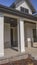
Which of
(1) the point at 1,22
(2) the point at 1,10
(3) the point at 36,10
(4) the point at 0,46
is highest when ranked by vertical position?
(3) the point at 36,10

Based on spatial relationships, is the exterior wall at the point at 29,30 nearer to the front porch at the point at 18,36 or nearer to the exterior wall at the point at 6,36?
the front porch at the point at 18,36

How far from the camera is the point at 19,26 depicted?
37.6 ft

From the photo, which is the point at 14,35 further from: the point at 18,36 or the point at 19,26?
the point at 19,26

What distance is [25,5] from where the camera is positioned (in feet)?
60.1

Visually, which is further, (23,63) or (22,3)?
(22,3)

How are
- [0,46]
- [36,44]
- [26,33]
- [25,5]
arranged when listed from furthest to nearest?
[25,5] → [26,33] → [36,44] → [0,46]

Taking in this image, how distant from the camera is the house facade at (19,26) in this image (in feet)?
31.2

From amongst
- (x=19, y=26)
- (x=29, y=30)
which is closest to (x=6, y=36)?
(x=19, y=26)

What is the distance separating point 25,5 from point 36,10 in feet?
10.4

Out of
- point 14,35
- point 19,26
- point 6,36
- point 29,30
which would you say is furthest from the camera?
point 14,35

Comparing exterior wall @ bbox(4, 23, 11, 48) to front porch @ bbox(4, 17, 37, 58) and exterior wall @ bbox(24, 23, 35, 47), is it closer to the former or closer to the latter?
front porch @ bbox(4, 17, 37, 58)

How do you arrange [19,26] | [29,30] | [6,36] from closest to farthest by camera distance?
[19,26]
[6,36]
[29,30]

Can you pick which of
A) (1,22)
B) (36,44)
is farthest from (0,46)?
(36,44)

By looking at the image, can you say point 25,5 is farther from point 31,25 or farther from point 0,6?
point 0,6
